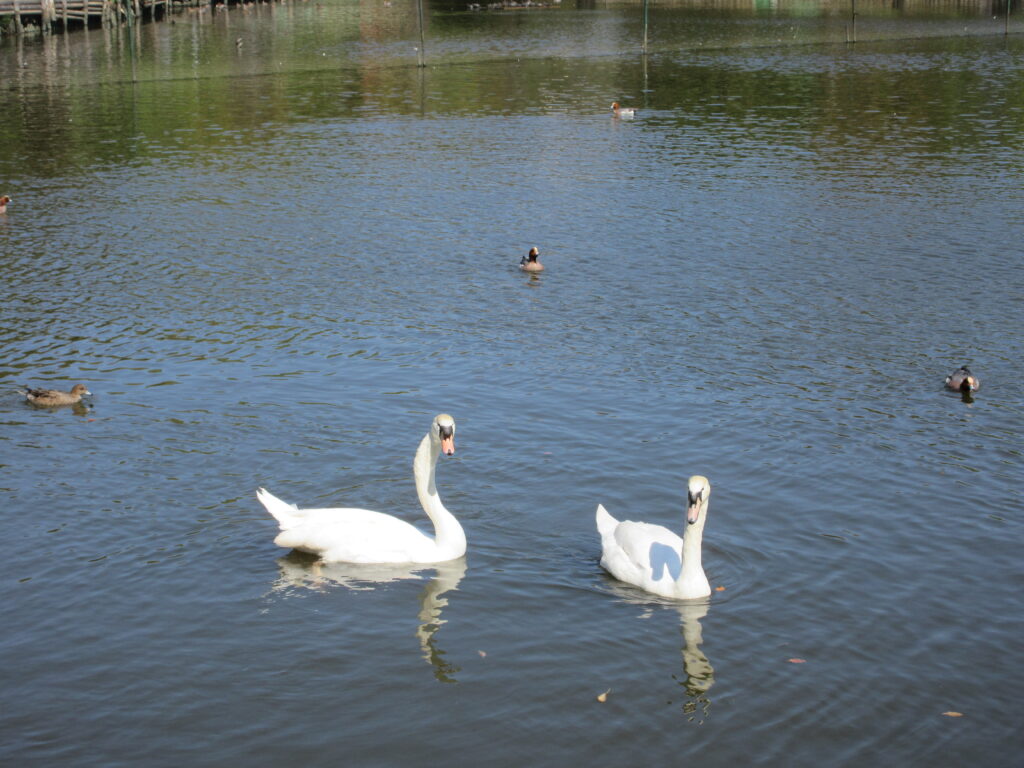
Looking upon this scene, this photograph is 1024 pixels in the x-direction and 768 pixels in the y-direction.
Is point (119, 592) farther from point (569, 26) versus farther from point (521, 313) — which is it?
point (569, 26)

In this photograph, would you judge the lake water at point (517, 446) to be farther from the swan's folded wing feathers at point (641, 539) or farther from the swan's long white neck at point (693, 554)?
the swan's folded wing feathers at point (641, 539)

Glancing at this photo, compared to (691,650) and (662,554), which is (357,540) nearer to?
(662,554)

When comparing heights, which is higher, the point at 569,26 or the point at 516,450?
the point at 569,26

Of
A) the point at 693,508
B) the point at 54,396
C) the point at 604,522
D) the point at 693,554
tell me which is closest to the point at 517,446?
the point at 604,522

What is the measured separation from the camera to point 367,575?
12742mm

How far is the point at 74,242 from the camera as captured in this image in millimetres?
29125

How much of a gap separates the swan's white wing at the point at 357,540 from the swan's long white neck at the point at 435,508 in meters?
0.15

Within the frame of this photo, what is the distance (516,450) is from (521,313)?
23.6 feet

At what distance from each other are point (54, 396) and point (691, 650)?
10871 millimetres

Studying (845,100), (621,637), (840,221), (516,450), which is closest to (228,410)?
(516,450)

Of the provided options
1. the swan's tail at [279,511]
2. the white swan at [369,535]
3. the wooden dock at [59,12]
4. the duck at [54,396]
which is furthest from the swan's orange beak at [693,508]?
the wooden dock at [59,12]

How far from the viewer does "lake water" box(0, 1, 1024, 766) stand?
10312 millimetres

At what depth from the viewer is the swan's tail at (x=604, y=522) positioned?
12.8 meters

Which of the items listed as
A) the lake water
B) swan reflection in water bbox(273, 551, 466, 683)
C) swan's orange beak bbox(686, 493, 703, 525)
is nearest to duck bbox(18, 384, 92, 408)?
the lake water
